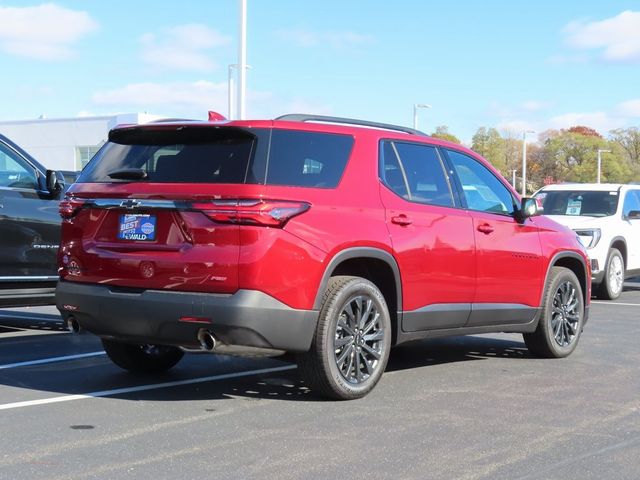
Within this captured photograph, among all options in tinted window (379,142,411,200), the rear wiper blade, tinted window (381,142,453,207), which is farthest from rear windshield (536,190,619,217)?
the rear wiper blade

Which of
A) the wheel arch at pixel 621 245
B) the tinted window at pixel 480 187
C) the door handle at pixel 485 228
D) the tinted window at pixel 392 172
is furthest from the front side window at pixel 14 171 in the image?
the wheel arch at pixel 621 245

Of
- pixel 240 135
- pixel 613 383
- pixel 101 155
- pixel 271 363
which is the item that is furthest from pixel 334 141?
pixel 613 383

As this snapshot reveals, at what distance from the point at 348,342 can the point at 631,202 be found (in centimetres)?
1075

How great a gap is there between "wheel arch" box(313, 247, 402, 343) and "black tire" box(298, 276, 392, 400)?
5.8 inches

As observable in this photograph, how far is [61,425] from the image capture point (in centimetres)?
542

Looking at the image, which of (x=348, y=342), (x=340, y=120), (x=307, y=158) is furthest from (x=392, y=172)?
(x=348, y=342)

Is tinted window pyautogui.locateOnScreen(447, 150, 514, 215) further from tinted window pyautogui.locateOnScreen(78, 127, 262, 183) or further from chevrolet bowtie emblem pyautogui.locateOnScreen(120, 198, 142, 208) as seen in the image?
chevrolet bowtie emblem pyautogui.locateOnScreen(120, 198, 142, 208)

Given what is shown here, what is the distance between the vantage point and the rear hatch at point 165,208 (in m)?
5.61

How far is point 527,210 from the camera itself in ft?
25.6

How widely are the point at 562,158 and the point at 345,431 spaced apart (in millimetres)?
97184

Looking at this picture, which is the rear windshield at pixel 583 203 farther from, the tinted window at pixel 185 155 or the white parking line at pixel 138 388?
the tinted window at pixel 185 155

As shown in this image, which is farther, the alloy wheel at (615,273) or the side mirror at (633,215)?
the side mirror at (633,215)

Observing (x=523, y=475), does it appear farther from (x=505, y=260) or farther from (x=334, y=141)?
(x=505, y=260)

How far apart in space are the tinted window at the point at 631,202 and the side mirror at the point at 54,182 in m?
9.55
